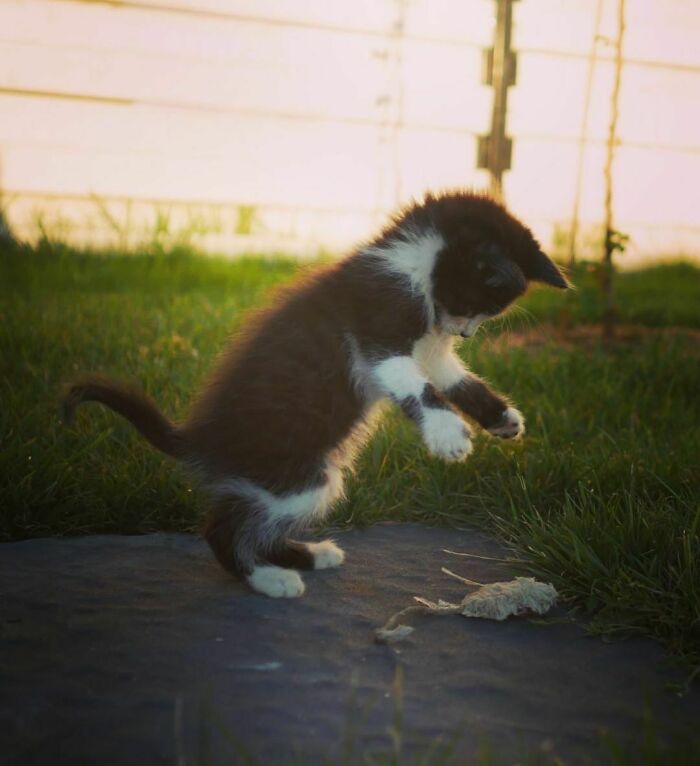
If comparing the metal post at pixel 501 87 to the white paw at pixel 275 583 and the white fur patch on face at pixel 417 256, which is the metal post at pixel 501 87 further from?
the white paw at pixel 275 583

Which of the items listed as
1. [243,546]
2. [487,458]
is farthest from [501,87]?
[243,546]

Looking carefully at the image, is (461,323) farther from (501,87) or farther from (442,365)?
(501,87)

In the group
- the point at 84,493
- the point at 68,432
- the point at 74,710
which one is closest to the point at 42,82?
the point at 68,432

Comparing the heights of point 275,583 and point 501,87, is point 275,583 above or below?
below

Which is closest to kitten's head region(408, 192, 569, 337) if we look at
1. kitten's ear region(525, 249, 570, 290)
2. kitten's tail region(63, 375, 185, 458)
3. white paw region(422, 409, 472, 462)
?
kitten's ear region(525, 249, 570, 290)

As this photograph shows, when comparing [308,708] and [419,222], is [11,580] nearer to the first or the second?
[308,708]

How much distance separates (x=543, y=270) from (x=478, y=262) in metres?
0.21

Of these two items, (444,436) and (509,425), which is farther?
(509,425)

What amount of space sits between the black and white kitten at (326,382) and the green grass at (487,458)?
29cm

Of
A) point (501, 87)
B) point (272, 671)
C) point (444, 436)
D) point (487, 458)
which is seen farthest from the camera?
point (501, 87)

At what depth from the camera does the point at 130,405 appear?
2.58 meters

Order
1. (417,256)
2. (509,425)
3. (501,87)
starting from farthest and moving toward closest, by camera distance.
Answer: (501,87) → (509,425) → (417,256)

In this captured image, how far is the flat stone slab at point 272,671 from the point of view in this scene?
1693 mm

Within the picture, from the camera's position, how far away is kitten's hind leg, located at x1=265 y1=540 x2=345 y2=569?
265cm
